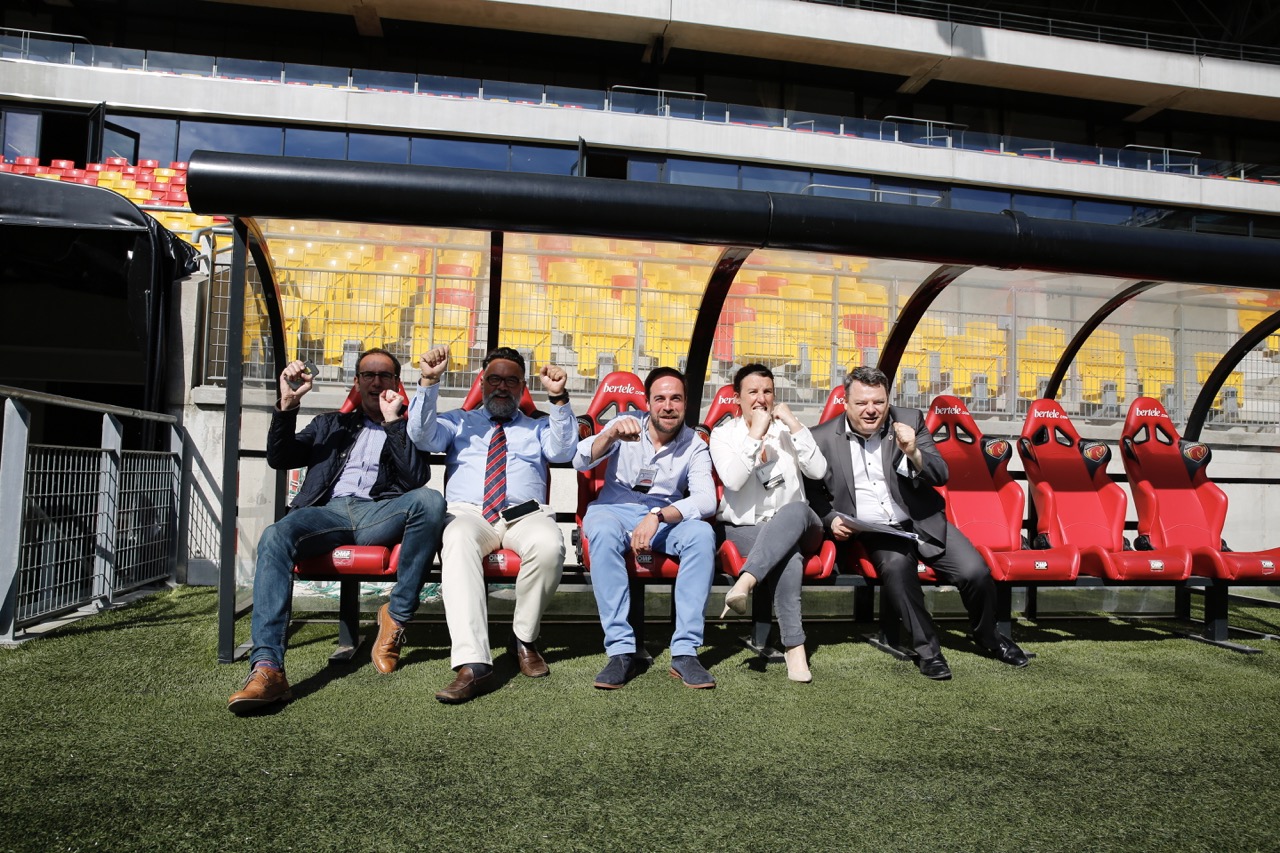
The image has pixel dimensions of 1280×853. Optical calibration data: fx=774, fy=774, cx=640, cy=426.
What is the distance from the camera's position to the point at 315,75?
1669 cm

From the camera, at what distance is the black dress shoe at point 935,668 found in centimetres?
327

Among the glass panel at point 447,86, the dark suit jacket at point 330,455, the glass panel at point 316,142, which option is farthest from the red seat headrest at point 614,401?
the glass panel at point 447,86

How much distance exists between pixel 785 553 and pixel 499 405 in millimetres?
1499

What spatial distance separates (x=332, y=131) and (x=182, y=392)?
13554 mm

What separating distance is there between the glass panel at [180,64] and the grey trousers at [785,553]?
59.3ft

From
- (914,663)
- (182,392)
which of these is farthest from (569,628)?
(182,392)

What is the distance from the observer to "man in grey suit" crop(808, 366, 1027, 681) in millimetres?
3467

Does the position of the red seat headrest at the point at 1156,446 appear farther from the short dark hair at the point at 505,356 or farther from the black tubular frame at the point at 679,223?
the short dark hair at the point at 505,356

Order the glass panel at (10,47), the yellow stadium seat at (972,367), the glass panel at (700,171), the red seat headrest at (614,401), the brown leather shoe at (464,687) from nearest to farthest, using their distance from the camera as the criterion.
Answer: the brown leather shoe at (464,687) < the red seat headrest at (614,401) < the yellow stadium seat at (972,367) < the glass panel at (10,47) < the glass panel at (700,171)

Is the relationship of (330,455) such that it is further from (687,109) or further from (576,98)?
(687,109)

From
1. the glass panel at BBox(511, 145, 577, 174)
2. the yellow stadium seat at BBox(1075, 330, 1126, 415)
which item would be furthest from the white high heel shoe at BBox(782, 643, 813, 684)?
the glass panel at BBox(511, 145, 577, 174)

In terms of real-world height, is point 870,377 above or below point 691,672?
above

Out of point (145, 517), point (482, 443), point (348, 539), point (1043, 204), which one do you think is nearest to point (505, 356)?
point (482, 443)

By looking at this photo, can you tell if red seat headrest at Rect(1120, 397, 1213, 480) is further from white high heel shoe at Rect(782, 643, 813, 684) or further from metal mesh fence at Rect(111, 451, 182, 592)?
metal mesh fence at Rect(111, 451, 182, 592)
